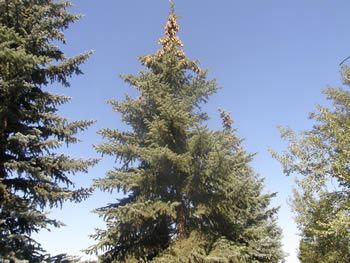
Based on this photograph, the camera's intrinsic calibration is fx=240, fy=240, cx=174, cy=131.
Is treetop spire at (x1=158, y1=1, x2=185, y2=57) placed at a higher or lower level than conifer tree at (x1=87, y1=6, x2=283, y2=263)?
higher

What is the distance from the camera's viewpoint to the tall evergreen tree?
266 inches

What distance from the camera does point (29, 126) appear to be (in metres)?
8.45

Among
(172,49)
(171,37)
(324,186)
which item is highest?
(171,37)

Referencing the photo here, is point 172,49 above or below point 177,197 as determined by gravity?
above

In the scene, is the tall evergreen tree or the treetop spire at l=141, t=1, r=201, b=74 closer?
the tall evergreen tree

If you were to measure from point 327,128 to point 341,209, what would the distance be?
11.9 feet

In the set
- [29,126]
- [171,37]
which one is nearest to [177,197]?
[29,126]

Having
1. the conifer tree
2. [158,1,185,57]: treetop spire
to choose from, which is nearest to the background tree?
the conifer tree

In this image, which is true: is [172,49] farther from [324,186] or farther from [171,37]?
[324,186]

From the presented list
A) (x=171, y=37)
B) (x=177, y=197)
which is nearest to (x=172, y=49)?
(x=171, y=37)

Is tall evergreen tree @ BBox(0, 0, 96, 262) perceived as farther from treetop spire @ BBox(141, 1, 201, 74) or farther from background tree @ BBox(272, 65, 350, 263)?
background tree @ BBox(272, 65, 350, 263)

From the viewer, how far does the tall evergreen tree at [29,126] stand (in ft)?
22.1

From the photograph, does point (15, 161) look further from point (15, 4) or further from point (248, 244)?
point (248, 244)

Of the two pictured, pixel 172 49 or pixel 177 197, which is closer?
pixel 177 197
